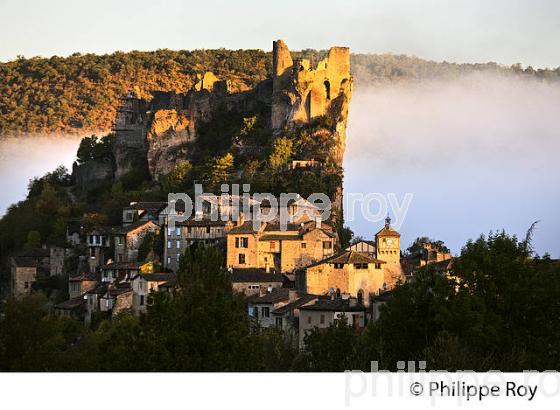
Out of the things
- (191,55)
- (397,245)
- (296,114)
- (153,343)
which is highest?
(191,55)

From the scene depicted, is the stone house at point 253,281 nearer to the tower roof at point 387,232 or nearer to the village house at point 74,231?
the tower roof at point 387,232

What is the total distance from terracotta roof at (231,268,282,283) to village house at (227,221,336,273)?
1.03 meters

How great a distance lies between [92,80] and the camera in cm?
12962

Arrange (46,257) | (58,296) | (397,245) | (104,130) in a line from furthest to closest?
(104,130) → (46,257) → (58,296) → (397,245)

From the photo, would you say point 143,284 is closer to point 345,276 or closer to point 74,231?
point 345,276

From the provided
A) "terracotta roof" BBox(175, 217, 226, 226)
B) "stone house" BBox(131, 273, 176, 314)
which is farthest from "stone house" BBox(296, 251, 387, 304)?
"terracotta roof" BBox(175, 217, 226, 226)

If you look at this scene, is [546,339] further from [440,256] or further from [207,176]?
[207,176]

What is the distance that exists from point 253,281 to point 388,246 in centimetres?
616

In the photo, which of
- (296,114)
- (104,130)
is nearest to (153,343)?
(296,114)

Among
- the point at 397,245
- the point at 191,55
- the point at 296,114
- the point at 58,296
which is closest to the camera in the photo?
the point at 397,245

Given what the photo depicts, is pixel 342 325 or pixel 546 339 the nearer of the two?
pixel 546 339

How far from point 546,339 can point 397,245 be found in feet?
76.1

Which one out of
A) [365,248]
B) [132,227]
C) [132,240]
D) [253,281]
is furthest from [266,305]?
[132,227]

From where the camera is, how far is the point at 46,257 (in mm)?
78688
